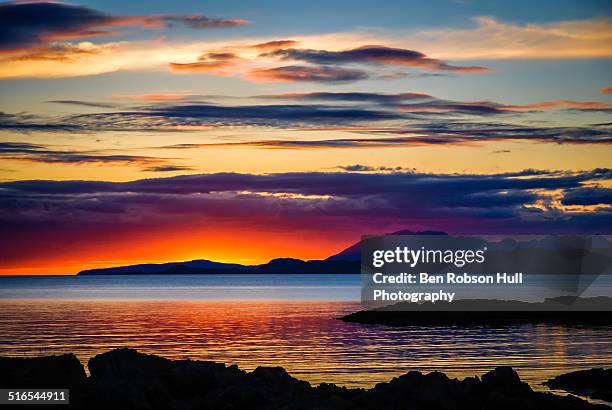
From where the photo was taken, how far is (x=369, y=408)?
25.3 m

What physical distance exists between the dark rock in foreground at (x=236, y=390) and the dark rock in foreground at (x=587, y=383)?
11195 mm

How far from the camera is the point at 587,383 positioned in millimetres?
39438

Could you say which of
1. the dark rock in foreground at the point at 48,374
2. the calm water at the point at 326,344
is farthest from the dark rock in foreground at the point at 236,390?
the calm water at the point at 326,344

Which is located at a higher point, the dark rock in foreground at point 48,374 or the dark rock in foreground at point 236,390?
the dark rock in foreground at point 48,374

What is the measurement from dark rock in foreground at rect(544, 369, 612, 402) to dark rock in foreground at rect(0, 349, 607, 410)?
11.2 metres

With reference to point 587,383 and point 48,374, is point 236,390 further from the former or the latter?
point 587,383

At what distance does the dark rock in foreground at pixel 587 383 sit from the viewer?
125ft

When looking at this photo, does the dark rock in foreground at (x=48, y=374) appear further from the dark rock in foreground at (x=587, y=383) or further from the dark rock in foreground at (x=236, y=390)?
the dark rock in foreground at (x=587, y=383)

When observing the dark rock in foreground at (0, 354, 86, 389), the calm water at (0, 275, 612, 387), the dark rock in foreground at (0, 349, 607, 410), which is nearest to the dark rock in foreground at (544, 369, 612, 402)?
the calm water at (0, 275, 612, 387)

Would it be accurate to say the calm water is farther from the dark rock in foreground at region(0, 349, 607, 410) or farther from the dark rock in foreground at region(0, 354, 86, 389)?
the dark rock in foreground at region(0, 354, 86, 389)

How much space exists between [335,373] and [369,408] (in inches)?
800

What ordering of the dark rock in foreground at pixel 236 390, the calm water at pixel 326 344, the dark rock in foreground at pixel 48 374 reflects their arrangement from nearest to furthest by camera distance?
the dark rock in foreground at pixel 236 390 < the dark rock in foreground at pixel 48 374 < the calm water at pixel 326 344

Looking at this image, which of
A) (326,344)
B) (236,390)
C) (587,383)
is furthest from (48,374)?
(326,344)

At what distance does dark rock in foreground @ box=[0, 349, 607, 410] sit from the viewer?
23.7m
